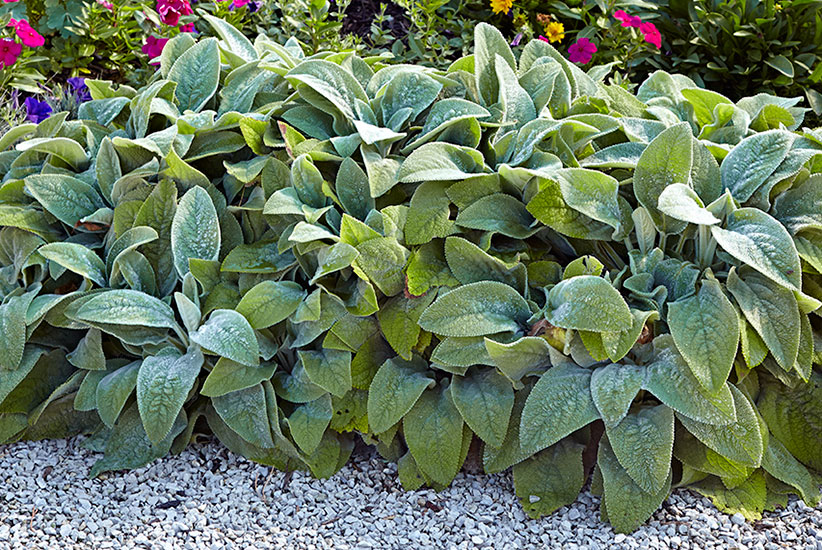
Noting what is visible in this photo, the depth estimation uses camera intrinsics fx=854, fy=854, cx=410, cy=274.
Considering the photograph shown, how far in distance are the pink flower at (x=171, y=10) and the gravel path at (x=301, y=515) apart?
7.35 ft

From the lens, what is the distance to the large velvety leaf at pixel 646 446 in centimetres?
196

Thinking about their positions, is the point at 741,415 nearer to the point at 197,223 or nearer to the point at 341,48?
the point at 197,223

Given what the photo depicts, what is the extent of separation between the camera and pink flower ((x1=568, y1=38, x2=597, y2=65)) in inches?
162

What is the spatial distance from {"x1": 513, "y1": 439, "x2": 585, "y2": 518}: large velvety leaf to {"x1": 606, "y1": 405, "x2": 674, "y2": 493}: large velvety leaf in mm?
169

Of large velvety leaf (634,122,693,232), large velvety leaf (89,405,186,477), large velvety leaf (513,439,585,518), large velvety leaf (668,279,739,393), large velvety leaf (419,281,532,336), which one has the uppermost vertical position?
large velvety leaf (634,122,693,232)

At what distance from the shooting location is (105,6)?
13.5 ft

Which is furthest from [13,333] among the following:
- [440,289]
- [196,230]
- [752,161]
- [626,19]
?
[626,19]

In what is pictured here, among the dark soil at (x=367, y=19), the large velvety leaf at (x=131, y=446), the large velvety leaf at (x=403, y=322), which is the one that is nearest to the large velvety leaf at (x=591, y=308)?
the large velvety leaf at (x=403, y=322)

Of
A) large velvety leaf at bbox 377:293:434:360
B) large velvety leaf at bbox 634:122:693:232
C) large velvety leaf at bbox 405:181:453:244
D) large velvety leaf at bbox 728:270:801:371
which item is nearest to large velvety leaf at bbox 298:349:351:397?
large velvety leaf at bbox 377:293:434:360

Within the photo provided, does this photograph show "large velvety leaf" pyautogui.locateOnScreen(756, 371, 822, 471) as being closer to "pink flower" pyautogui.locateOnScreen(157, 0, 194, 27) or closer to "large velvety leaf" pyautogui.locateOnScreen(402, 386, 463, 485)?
"large velvety leaf" pyautogui.locateOnScreen(402, 386, 463, 485)

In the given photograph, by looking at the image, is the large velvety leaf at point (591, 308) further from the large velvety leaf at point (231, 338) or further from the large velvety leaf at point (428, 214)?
the large velvety leaf at point (231, 338)

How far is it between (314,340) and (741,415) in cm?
110

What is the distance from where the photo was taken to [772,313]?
2.07m

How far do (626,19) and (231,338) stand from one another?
284cm
